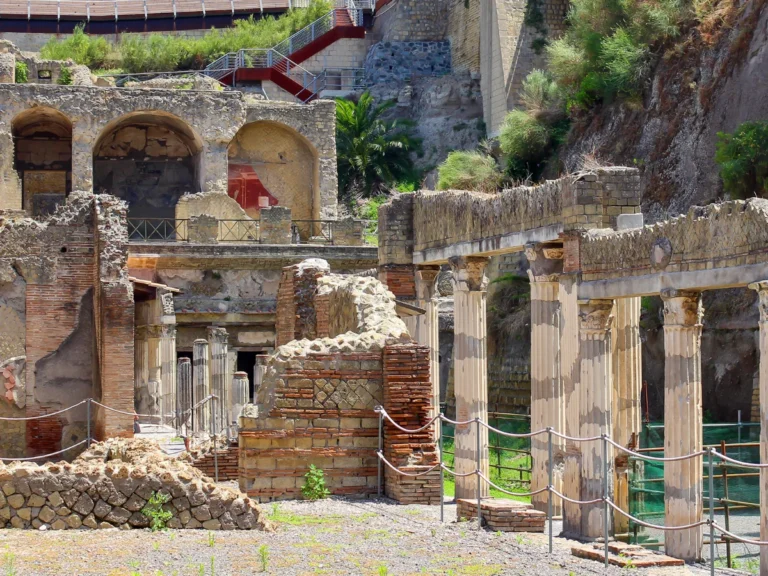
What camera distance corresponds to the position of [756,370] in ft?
88.8

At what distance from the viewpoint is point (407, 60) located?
56781 millimetres

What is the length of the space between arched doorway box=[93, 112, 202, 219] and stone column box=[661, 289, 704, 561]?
3131 centimetres

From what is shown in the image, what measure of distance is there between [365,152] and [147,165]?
29.0ft

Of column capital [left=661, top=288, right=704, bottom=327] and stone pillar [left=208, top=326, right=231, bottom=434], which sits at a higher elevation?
column capital [left=661, top=288, right=704, bottom=327]

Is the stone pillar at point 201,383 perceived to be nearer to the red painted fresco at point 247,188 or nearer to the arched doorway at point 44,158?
the red painted fresco at point 247,188

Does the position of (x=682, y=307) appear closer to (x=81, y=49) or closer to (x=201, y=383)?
(x=201, y=383)

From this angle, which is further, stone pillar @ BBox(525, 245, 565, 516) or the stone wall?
the stone wall

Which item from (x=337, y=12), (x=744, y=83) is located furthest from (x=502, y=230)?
(x=337, y=12)

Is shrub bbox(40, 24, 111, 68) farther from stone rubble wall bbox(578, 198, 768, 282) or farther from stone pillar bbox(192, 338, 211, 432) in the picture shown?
stone rubble wall bbox(578, 198, 768, 282)

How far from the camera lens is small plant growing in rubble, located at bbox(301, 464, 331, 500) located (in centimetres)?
1598

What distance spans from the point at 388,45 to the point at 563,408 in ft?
136

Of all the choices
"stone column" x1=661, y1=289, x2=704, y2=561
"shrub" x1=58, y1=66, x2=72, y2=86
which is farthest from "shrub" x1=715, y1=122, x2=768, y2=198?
"shrub" x1=58, y1=66, x2=72, y2=86

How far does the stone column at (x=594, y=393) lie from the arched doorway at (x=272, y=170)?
2905 cm

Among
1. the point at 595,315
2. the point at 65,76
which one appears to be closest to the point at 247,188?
the point at 65,76
